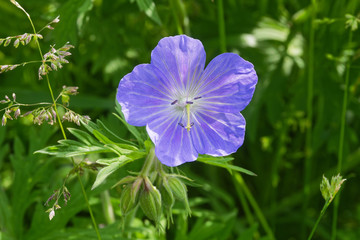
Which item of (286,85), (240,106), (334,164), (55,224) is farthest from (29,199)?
(334,164)

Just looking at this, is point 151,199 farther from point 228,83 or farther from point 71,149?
point 228,83

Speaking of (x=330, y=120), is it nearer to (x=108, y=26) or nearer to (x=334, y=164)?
(x=334, y=164)

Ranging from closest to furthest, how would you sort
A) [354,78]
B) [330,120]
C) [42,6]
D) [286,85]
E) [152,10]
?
1. [152,10]
2. [354,78]
3. [330,120]
4. [286,85]
5. [42,6]

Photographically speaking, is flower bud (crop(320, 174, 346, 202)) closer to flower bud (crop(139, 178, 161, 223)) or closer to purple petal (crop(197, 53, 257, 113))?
purple petal (crop(197, 53, 257, 113))

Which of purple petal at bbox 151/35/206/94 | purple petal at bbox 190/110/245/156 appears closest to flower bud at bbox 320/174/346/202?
purple petal at bbox 190/110/245/156

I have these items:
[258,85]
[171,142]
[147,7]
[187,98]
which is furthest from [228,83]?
[258,85]

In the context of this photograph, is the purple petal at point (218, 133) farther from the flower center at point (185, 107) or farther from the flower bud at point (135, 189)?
the flower bud at point (135, 189)

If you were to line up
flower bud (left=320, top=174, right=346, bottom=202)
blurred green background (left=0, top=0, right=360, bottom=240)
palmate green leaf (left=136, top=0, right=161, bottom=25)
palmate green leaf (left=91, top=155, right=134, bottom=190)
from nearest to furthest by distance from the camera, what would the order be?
palmate green leaf (left=91, top=155, right=134, bottom=190)
flower bud (left=320, top=174, right=346, bottom=202)
palmate green leaf (left=136, top=0, right=161, bottom=25)
blurred green background (left=0, top=0, right=360, bottom=240)
